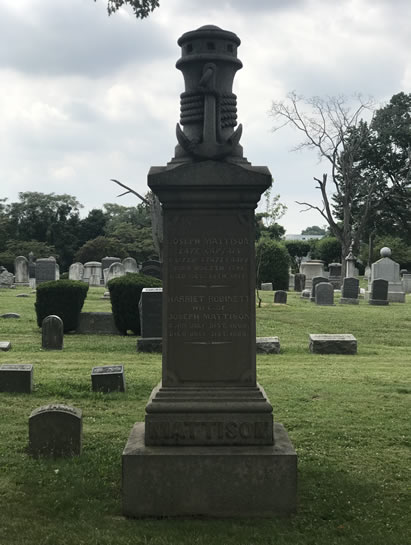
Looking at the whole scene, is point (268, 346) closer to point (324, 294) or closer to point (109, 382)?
point (109, 382)

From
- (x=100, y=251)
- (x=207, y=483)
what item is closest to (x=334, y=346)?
(x=207, y=483)

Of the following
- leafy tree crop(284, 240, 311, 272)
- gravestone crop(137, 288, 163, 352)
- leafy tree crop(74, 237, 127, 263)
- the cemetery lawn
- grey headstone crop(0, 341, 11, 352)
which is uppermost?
leafy tree crop(284, 240, 311, 272)

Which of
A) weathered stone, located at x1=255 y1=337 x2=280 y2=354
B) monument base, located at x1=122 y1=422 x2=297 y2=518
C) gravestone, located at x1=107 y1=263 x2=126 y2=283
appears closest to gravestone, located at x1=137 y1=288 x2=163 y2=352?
weathered stone, located at x1=255 y1=337 x2=280 y2=354

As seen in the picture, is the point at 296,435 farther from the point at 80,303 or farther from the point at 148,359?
the point at 80,303

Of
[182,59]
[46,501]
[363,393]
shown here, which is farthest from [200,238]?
[363,393]

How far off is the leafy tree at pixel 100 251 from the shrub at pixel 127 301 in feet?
149

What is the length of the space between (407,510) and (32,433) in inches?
142

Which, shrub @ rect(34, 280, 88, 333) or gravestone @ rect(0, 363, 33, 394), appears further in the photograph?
shrub @ rect(34, 280, 88, 333)

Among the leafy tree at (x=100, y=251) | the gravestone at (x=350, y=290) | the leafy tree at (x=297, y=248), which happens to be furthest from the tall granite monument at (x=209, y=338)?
the leafy tree at (x=297, y=248)

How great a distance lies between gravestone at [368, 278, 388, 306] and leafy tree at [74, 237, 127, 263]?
38470 mm

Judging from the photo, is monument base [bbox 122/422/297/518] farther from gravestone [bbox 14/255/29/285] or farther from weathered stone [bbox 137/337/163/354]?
gravestone [bbox 14/255/29/285]

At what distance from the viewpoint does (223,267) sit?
16.3 feet

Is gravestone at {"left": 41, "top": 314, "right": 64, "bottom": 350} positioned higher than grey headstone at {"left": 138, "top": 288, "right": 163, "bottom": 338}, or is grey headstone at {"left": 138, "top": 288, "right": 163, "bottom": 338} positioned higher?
grey headstone at {"left": 138, "top": 288, "right": 163, "bottom": 338}

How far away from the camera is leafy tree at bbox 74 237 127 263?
61.4 metres
